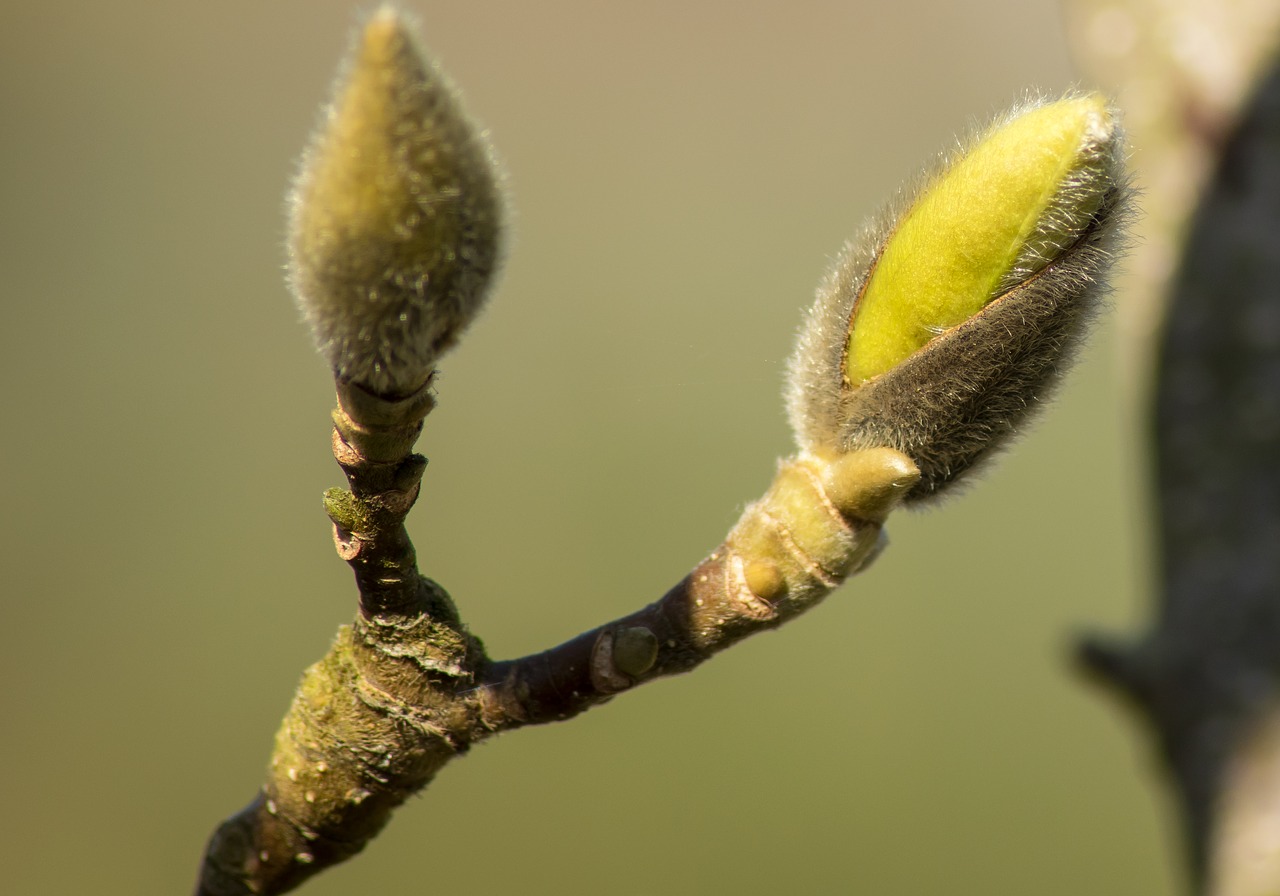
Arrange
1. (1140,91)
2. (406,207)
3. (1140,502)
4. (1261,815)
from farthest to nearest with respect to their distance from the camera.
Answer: (1140,502) → (1140,91) → (1261,815) → (406,207)

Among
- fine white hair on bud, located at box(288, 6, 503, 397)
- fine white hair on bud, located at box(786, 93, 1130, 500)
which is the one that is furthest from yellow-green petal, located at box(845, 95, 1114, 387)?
fine white hair on bud, located at box(288, 6, 503, 397)

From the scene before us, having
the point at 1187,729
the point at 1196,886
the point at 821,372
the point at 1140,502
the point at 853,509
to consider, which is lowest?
the point at 1196,886

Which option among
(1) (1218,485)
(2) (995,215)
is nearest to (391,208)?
Result: (2) (995,215)

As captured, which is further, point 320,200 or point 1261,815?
point 1261,815

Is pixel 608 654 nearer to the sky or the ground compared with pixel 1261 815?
nearer to the sky

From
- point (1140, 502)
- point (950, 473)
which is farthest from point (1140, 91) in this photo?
point (950, 473)

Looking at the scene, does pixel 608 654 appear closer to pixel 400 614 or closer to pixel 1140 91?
pixel 400 614

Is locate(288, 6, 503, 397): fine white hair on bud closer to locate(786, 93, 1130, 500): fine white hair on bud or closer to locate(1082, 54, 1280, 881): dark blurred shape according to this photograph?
locate(786, 93, 1130, 500): fine white hair on bud
